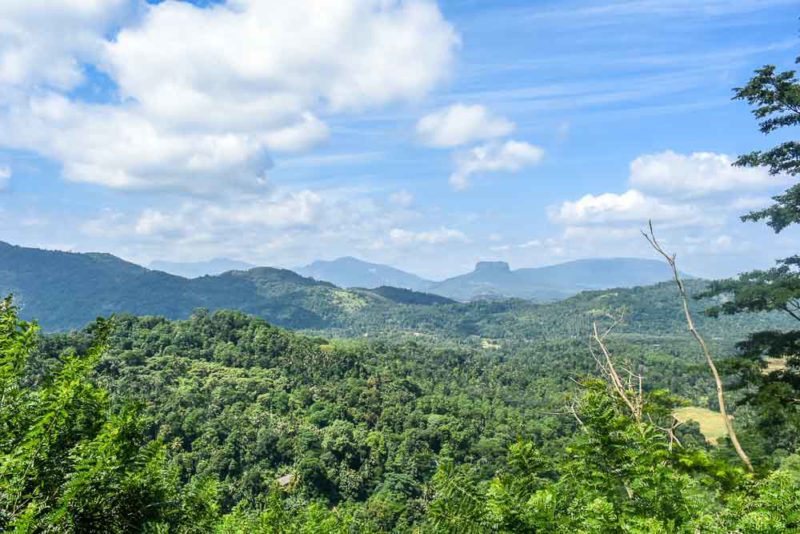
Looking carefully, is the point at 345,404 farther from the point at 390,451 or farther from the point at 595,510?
the point at 595,510

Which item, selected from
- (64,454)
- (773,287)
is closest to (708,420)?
(773,287)

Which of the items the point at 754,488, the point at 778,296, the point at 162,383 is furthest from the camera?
the point at 162,383

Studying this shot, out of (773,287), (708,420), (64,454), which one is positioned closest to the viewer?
(64,454)

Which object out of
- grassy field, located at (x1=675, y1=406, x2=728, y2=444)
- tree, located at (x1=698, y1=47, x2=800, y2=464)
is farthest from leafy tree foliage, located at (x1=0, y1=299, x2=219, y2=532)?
grassy field, located at (x1=675, y1=406, x2=728, y2=444)

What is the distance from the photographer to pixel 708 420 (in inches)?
3932

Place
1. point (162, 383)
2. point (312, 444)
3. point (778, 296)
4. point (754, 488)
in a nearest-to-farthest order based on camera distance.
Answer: point (754, 488) < point (778, 296) < point (312, 444) < point (162, 383)

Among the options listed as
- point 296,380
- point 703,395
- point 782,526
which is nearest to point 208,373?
point 296,380

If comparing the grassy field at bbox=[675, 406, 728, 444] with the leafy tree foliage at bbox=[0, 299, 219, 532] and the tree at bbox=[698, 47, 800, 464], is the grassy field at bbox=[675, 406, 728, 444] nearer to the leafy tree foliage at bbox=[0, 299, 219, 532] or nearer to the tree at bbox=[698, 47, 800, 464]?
the tree at bbox=[698, 47, 800, 464]

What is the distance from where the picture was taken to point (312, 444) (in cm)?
6869

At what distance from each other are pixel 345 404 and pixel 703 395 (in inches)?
3186

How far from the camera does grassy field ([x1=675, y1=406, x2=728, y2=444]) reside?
8950 centimetres

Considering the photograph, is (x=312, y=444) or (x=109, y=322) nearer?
(x=109, y=322)

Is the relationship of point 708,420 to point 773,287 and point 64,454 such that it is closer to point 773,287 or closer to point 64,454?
point 773,287


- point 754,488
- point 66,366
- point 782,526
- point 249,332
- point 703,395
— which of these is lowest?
point 703,395
